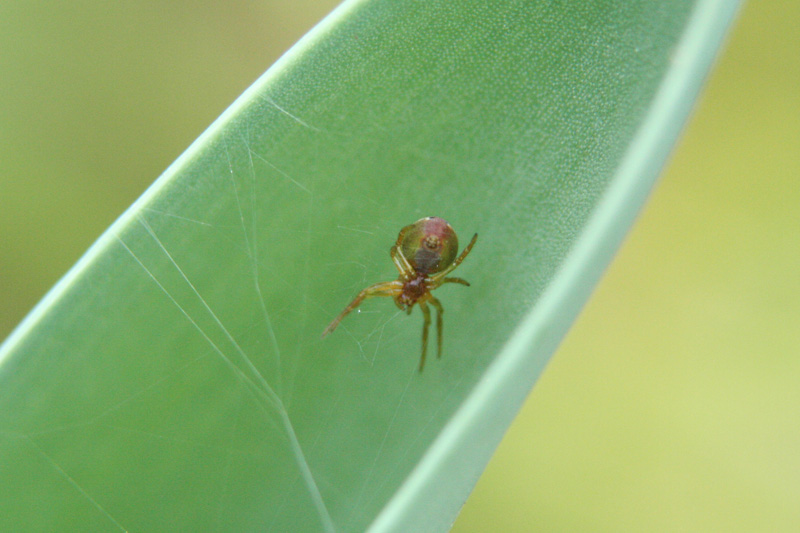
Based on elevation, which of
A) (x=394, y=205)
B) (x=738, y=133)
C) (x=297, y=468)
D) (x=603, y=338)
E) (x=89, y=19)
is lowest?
(x=603, y=338)

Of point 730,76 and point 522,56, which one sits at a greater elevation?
point 522,56

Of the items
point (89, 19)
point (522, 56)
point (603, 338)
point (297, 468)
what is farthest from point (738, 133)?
point (89, 19)

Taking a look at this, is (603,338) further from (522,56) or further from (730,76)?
(522,56)

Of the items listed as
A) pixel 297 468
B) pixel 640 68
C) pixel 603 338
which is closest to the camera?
pixel 640 68

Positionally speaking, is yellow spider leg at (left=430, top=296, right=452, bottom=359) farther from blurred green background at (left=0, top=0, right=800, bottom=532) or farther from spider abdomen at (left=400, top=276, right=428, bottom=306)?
blurred green background at (left=0, top=0, right=800, bottom=532)

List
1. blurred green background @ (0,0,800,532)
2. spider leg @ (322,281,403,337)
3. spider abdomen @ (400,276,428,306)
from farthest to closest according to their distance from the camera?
blurred green background @ (0,0,800,532)
spider abdomen @ (400,276,428,306)
spider leg @ (322,281,403,337)

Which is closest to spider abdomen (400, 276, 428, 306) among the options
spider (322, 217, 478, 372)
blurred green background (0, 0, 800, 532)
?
spider (322, 217, 478, 372)

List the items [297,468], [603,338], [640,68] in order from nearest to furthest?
[640,68], [297,468], [603,338]

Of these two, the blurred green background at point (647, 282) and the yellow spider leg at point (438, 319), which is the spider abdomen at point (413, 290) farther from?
the blurred green background at point (647, 282)
